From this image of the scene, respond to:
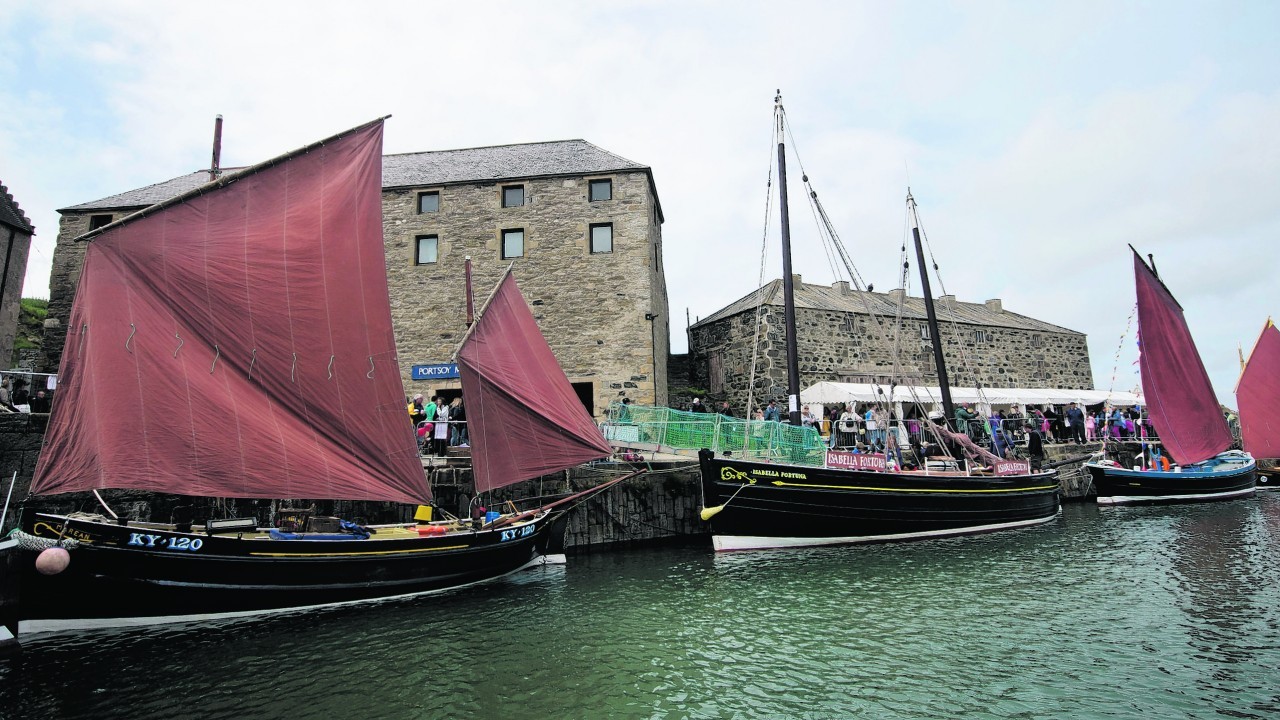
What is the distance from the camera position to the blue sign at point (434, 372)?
21984 mm

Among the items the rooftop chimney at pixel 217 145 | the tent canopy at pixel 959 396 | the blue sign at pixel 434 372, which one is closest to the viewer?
the rooftop chimney at pixel 217 145

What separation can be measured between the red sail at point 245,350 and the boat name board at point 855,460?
8809 mm

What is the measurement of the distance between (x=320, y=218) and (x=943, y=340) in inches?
1126

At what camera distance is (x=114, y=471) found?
9.09m

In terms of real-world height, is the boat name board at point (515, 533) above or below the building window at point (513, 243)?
below

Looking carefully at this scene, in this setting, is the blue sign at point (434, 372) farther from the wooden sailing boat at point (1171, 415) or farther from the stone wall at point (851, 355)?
the wooden sailing boat at point (1171, 415)

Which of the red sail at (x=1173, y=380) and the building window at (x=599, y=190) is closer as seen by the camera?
the red sail at (x=1173, y=380)

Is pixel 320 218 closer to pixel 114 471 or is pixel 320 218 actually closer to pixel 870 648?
pixel 114 471

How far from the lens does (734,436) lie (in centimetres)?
1661

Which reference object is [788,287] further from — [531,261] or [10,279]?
[10,279]

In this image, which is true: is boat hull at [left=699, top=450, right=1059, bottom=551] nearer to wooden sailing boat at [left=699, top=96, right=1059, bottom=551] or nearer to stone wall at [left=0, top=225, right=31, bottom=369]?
wooden sailing boat at [left=699, top=96, right=1059, bottom=551]

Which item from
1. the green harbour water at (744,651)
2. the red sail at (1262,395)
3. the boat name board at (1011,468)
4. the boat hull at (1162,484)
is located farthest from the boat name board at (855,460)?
the red sail at (1262,395)

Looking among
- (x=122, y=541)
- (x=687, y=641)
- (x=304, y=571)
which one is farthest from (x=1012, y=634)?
(x=122, y=541)

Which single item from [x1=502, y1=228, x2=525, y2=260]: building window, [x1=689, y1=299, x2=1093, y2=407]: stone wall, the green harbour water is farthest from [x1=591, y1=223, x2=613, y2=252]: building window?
the green harbour water
